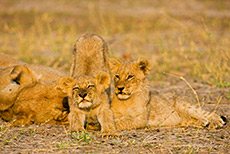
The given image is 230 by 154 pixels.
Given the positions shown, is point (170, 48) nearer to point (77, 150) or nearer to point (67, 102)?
point (67, 102)

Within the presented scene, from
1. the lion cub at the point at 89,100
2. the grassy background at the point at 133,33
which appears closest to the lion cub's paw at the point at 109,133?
the lion cub at the point at 89,100

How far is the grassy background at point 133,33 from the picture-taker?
9664 mm

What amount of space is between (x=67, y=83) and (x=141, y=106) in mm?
1245

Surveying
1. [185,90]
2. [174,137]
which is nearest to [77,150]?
[174,137]

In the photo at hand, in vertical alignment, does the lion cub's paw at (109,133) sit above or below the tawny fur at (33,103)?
below

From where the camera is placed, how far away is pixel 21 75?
21.4 ft

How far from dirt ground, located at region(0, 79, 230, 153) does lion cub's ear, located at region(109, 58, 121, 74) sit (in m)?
1.16

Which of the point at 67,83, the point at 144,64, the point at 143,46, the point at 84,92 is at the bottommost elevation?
the point at 84,92

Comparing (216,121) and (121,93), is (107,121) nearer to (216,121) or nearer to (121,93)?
(121,93)

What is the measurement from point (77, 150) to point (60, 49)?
7.52 meters

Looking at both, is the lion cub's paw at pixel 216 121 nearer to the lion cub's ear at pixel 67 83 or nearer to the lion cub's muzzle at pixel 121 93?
the lion cub's muzzle at pixel 121 93

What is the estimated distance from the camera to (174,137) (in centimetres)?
503

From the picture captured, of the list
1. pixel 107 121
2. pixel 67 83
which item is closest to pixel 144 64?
pixel 107 121

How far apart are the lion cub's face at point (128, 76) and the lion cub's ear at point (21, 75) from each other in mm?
1546
